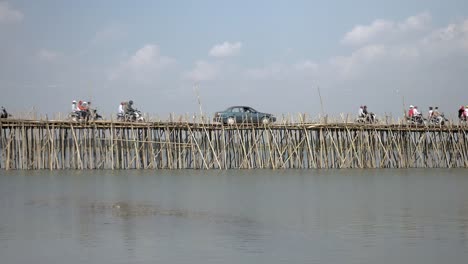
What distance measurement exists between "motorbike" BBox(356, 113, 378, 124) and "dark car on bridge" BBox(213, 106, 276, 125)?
551 cm

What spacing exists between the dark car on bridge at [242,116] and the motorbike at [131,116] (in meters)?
4.16

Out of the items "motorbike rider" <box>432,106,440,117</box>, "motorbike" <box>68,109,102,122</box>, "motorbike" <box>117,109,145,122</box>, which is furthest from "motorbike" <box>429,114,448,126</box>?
"motorbike" <box>68,109,102,122</box>

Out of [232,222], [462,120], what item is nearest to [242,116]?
[462,120]

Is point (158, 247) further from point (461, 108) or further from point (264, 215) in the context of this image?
point (461, 108)

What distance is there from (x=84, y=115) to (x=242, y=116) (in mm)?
8790

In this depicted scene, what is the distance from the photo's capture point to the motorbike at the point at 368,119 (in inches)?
1625

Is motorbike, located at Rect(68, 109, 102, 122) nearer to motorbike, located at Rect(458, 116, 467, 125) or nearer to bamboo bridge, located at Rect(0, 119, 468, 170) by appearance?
bamboo bridge, located at Rect(0, 119, 468, 170)

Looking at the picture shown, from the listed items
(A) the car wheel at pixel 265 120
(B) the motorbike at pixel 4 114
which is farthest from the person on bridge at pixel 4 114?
(A) the car wheel at pixel 265 120

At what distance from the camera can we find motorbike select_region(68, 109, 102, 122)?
35.4 meters

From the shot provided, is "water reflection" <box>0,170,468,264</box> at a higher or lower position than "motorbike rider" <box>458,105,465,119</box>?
lower

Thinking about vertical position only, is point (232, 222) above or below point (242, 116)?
below

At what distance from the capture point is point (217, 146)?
38.8 m

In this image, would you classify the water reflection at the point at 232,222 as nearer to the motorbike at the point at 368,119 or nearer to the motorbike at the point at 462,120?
the motorbike at the point at 368,119

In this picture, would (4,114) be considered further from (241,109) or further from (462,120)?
(462,120)
